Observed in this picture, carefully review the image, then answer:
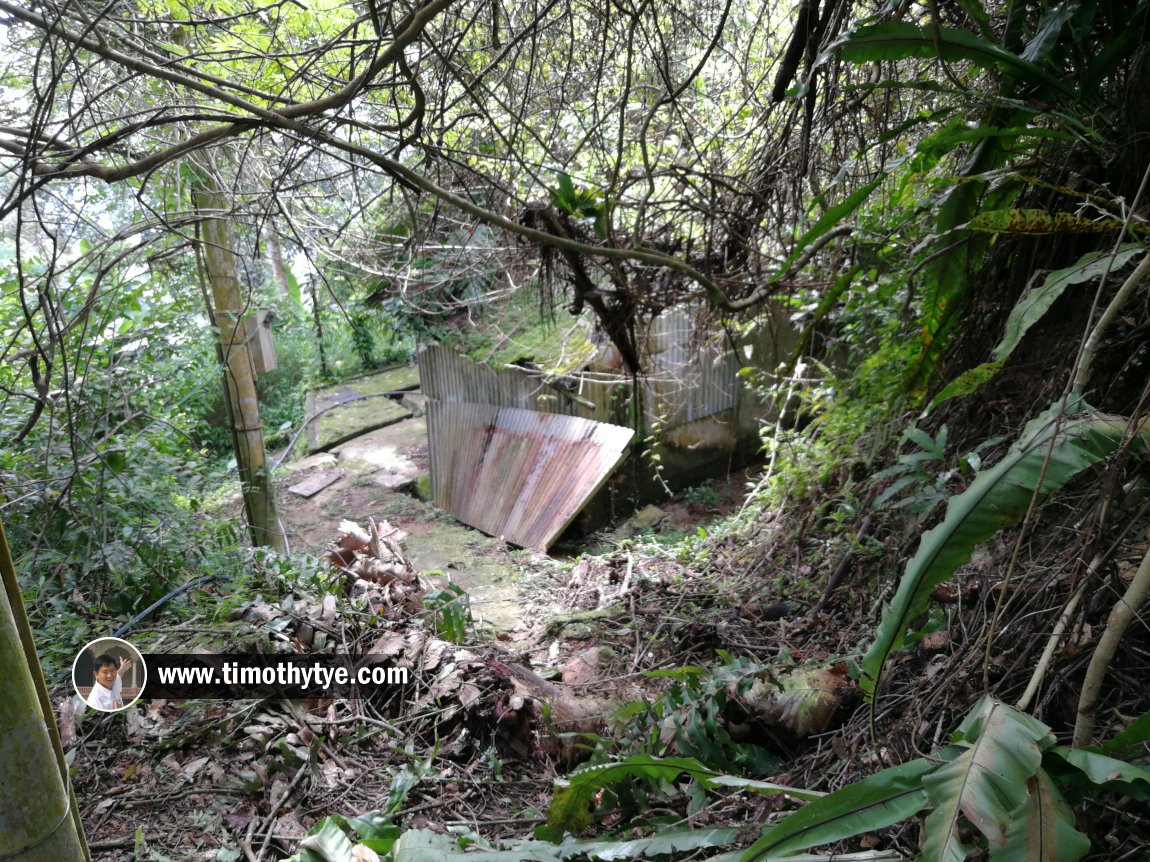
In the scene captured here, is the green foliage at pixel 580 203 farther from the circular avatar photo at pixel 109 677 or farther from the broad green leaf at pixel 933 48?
the circular avatar photo at pixel 109 677

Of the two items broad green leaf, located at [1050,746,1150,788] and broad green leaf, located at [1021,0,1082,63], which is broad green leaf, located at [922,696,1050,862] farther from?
broad green leaf, located at [1021,0,1082,63]

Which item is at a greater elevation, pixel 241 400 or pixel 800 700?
pixel 241 400

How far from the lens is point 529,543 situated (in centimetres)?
673

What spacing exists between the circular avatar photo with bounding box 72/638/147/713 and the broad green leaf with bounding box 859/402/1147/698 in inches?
90.1

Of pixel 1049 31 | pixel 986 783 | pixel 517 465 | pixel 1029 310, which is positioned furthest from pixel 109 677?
pixel 517 465

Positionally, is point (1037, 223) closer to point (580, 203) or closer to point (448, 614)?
point (580, 203)

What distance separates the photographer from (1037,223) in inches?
66.2

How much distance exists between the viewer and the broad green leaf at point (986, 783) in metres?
0.95

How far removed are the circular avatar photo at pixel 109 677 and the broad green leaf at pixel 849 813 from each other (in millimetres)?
2039

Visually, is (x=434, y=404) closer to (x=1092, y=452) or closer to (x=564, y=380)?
(x=564, y=380)

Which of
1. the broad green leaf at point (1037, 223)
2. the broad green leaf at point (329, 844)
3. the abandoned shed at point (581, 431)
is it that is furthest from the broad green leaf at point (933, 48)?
the abandoned shed at point (581, 431)

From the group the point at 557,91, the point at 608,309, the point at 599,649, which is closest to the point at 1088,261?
the point at 608,309

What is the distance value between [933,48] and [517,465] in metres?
5.77

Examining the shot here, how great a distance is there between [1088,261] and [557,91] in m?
3.08
